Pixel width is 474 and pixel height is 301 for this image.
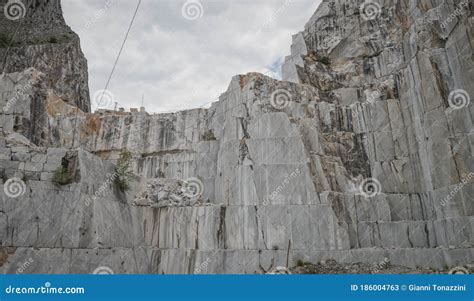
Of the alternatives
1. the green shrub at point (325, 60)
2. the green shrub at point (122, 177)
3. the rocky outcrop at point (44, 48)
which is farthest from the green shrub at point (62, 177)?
the rocky outcrop at point (44, 48)

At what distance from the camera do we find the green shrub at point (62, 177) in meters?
14.7

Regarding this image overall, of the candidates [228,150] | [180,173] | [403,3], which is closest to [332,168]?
[228,150]

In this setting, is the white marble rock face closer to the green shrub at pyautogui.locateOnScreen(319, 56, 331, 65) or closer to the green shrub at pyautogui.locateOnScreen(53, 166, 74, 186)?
the green shrub at pyautogui.locateOnScreen(53, 166, 74, 186)

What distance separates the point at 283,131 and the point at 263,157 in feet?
6.08

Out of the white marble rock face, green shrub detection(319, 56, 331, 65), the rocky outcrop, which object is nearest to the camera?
the white marble rock face

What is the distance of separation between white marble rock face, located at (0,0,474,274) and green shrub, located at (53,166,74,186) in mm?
190

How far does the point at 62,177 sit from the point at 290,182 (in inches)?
395

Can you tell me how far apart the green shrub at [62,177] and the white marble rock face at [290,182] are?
0.19 metres

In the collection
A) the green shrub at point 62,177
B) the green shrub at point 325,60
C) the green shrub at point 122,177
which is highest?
the green shrub at point 325,60

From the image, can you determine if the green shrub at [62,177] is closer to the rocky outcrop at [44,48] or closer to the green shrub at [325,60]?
the green shrub at [325,60]

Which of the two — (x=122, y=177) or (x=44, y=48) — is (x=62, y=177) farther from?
(x=44, y=48)

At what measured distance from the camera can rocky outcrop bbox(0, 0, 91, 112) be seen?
4356 centimetres

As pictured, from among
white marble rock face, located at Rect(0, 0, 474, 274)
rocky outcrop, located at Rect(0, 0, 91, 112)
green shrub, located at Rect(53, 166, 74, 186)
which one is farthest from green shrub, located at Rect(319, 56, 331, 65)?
rocky outcrop, located at Rect(0, 0, 91, 112)

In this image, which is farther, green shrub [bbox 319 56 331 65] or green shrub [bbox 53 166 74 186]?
green shrub [bbox 319 56 331 65]
